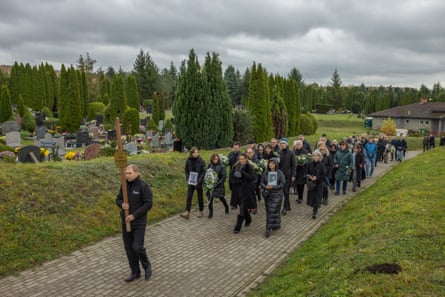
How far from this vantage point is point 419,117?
166ft

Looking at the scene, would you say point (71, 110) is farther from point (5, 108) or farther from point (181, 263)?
point (181, 263)

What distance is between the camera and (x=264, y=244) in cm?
826

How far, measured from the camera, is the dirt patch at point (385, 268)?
5227 millimetres

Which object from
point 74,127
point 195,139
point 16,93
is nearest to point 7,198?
point 195,139

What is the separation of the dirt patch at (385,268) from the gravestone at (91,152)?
39.9 feet

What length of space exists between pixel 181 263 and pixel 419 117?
170 feet

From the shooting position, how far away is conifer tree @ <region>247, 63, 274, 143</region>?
22.9 metres

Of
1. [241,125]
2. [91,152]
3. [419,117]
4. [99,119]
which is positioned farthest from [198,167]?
[419,117]

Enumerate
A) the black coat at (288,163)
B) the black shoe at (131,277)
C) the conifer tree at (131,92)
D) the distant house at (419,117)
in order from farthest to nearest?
1. the distant house at (419,117)
2. the conifer tree at (131,92)
3. the black coat at (288,163)
4. the black shoe at (131,277)

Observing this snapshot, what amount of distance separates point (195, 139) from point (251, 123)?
4.62 m

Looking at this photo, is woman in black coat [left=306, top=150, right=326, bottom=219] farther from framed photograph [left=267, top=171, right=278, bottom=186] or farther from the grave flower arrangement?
the grave flower arrangement

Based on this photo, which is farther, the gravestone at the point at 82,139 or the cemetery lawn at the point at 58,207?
the gravestone at the point at 82,139

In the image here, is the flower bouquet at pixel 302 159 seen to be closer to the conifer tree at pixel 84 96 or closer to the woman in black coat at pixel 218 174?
the woman in black coat at pixel 218 174

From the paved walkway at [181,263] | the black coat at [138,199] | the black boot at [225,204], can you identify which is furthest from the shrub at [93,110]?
the black coat at [138,199]
